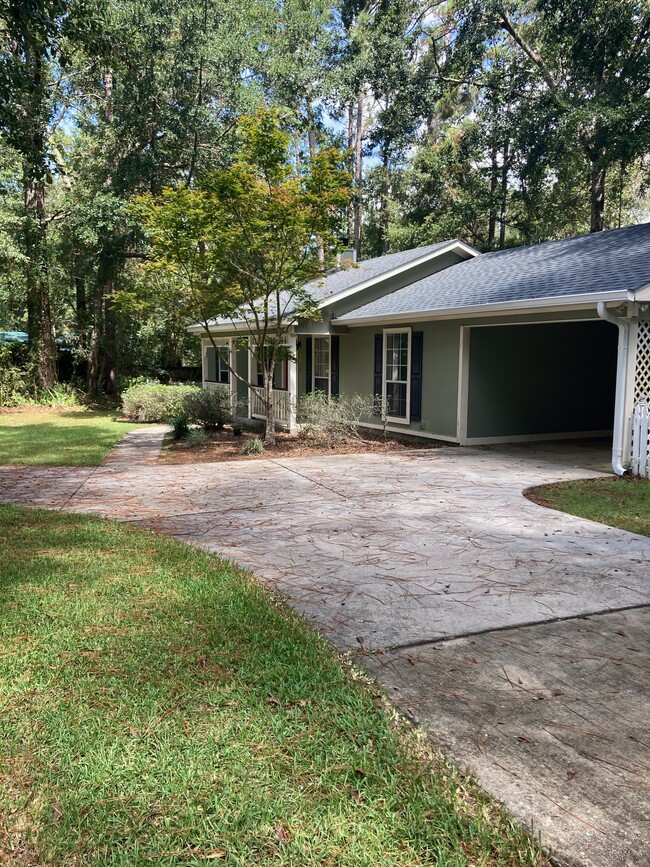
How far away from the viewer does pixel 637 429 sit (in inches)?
353

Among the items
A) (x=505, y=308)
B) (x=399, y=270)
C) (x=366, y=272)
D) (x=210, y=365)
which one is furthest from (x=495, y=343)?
(x=210, y=365)

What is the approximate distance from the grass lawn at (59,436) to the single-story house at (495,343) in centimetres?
433

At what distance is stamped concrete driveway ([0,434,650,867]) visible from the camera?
7.80ft

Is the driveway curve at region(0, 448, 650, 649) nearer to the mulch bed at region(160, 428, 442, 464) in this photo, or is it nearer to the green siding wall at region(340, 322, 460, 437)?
the mulch bed at region(160, 428, 442, 464)

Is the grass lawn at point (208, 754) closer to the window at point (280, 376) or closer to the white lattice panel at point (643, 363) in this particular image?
the white lattice panel at point (643, 363)

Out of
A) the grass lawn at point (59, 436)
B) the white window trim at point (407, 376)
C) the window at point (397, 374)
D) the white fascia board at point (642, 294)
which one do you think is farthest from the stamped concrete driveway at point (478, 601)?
the window at point (397, 374)

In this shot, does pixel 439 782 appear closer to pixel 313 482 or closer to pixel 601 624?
pixel 601 624

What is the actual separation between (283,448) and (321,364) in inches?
189

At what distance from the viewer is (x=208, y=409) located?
49.4 ft

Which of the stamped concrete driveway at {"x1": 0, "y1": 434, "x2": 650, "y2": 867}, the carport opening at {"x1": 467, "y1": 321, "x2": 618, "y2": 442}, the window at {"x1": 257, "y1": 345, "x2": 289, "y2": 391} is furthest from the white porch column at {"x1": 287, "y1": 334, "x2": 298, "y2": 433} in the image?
the stamped concrete driveway at {"x1": 0, "y1": 434, "x2": 650, "y2": 867}

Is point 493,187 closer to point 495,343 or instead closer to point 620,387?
point 495,343

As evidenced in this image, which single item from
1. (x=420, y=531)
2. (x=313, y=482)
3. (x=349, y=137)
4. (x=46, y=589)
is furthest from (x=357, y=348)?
(x=349, y=137)

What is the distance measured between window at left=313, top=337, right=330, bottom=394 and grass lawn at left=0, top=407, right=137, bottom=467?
500cm

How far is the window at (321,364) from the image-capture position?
634 inches
